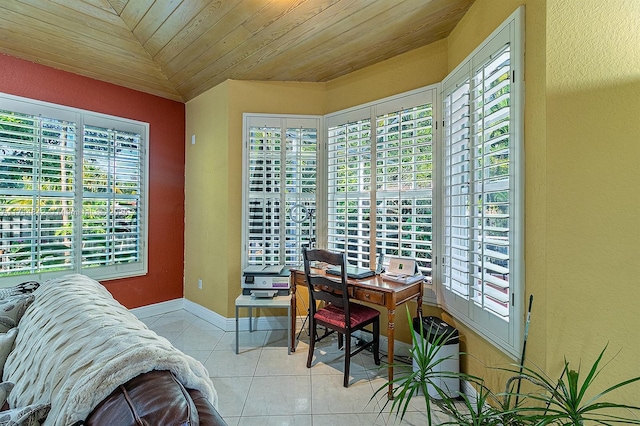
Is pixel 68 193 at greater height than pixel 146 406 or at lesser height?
greater

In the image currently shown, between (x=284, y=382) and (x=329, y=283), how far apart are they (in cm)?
81

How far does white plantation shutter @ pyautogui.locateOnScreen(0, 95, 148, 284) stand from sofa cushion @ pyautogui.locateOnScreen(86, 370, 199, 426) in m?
2.95

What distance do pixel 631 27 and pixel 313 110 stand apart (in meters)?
2.40

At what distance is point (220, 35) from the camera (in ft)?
7.96

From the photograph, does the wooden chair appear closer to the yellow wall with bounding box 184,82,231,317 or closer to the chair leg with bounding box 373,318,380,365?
the chair leg with bounding box 373,318,380,365

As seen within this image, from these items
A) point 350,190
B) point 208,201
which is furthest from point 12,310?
point 350,190

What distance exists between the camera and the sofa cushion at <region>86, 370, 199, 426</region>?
0.64m

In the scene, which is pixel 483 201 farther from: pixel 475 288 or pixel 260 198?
pixel 260 198

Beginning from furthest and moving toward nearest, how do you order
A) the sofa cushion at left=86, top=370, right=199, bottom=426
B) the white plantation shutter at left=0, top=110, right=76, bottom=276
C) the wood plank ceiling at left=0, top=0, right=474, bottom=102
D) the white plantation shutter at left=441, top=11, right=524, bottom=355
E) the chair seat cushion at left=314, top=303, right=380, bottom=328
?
the white plantation shutter at left=0, top=110, right=76, bottom=276 < the chair seat cushion at left=314, top=303, right=380, bottom=328 < the wood plank ceiling at left=0, top=0, right=474, bottom=102 < the white plantation shutter at left=441, top=11, right=524, bottom=355 < the sofa cushion at left=86, top=370, right=199, bottom=426

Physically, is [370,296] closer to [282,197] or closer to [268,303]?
[268,303]

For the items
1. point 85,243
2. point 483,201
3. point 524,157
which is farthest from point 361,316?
point 85,243

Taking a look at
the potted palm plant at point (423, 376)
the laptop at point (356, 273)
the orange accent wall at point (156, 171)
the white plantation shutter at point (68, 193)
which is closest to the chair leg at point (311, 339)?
the laptop at point (356, 273)

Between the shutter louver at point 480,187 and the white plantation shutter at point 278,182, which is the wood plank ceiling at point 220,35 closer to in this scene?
the white plantation shutter at point 278,182

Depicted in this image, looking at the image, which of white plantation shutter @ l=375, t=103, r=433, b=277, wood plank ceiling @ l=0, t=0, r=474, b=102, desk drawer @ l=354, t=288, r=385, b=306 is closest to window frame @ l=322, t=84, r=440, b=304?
white plantation shutter @ l=375, t=103, r=433, b=277
